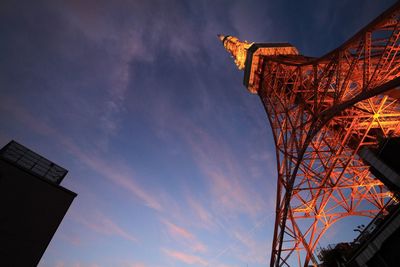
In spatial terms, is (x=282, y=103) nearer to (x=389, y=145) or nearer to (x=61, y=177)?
(x=389, y=145)

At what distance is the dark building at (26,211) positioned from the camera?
57.3 feet

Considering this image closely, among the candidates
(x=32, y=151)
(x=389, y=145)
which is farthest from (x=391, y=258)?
(x=32, y=151)

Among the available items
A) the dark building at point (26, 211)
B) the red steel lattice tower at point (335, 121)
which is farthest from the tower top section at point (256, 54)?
the dark building at point (26, 211)

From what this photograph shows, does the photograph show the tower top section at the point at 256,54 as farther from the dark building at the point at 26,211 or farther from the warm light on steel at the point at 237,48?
the dark building at the point at 26,211

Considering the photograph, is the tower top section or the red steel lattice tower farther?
the tower top section

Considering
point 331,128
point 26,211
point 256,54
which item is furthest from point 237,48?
point 26,211

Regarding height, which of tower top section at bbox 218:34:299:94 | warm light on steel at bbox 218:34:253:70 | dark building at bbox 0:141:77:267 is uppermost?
warm light on steel at bbox 218:34:253:70

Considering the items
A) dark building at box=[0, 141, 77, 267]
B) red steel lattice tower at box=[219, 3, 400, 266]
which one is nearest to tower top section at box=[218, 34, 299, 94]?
red steel lattice tower at box=[219, 3, 400, 266]

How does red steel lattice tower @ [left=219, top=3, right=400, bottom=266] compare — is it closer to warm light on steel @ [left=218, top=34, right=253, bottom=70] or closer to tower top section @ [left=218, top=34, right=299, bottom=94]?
tower top section @ [left=218, top=34, right=299, bottom=94]

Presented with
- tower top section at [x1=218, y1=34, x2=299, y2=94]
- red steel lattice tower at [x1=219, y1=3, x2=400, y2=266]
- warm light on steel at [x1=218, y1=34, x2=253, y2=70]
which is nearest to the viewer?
red steel lattice tower at [x1=219, y1=3, x2=400, y2=266]

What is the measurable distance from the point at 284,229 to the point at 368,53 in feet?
39.7

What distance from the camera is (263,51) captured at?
28344 mm

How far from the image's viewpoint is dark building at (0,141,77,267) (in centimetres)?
1747

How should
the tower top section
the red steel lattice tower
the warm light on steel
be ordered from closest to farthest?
the red steel lattice tower < the tower top section < the warm light on steel
